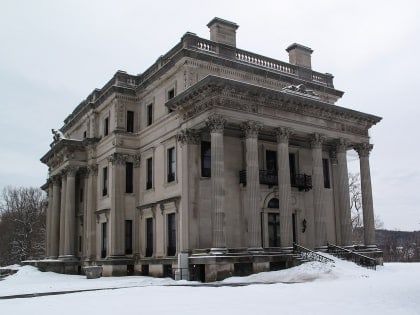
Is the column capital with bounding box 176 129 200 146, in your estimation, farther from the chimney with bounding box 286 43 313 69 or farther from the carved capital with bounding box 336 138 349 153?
the chimney with bounding box 286 43 313 69

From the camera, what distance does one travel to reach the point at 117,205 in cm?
3638

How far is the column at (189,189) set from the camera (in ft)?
95.6

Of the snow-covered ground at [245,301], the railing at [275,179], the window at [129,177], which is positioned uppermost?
the window at [129,177]

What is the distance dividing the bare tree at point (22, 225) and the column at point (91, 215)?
3497 centimetres

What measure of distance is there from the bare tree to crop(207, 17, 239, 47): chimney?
48.6 m

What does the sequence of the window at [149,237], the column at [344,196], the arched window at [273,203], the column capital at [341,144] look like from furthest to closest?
1. the window at [149,237]
2. the column capital at [341,144]
3. the column at [344,196]
4. the arched window at [273,203]

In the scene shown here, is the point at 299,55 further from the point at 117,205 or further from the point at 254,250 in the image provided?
the point at 117,205

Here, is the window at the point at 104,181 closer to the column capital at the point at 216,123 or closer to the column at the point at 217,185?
the column at the point at 217,185

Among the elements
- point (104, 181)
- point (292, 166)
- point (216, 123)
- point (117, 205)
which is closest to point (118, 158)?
point (117, 205)

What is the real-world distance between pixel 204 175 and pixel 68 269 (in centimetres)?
1776

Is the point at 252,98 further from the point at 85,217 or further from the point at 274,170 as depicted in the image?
the point at 85,217

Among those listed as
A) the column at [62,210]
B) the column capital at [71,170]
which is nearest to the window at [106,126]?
the column capital at [71,170]

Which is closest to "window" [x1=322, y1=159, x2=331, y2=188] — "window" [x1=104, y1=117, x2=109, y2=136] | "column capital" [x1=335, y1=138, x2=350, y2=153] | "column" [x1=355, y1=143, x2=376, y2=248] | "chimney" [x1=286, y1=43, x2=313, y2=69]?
"column" [x1=355, y1=143, x2=376, y2=248]

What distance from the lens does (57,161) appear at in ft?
151
